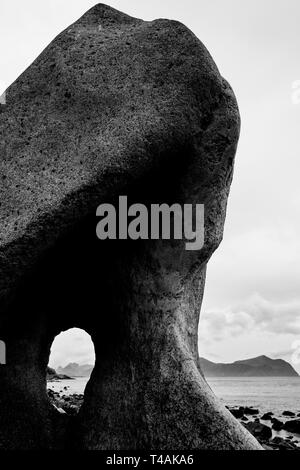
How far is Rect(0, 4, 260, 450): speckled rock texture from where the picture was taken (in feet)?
16.4

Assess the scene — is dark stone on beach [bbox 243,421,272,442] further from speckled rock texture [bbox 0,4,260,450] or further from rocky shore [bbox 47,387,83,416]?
speckled rock texture [bbox 0,4,260,450]

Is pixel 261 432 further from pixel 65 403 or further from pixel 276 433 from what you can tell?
pixel 65 403

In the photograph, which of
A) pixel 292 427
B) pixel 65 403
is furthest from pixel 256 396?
pixel 65 403

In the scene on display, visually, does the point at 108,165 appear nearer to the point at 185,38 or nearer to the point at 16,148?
the point at 16,148

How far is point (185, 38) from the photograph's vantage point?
219 inches

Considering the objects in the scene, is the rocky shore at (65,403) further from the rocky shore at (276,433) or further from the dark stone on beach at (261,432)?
the dark stone on beach at (261,432)

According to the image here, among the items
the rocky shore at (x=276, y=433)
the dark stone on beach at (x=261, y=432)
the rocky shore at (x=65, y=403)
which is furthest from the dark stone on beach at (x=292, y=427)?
the rocky shore at (x=65, y=403)

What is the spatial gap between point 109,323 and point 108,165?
2.06 meters

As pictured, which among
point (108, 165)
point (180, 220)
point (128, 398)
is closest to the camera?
point (108, 165)

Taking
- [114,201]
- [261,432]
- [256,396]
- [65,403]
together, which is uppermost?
[114,201]

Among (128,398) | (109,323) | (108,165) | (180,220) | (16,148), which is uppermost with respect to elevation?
(16,148)

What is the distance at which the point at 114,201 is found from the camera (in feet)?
17.6
